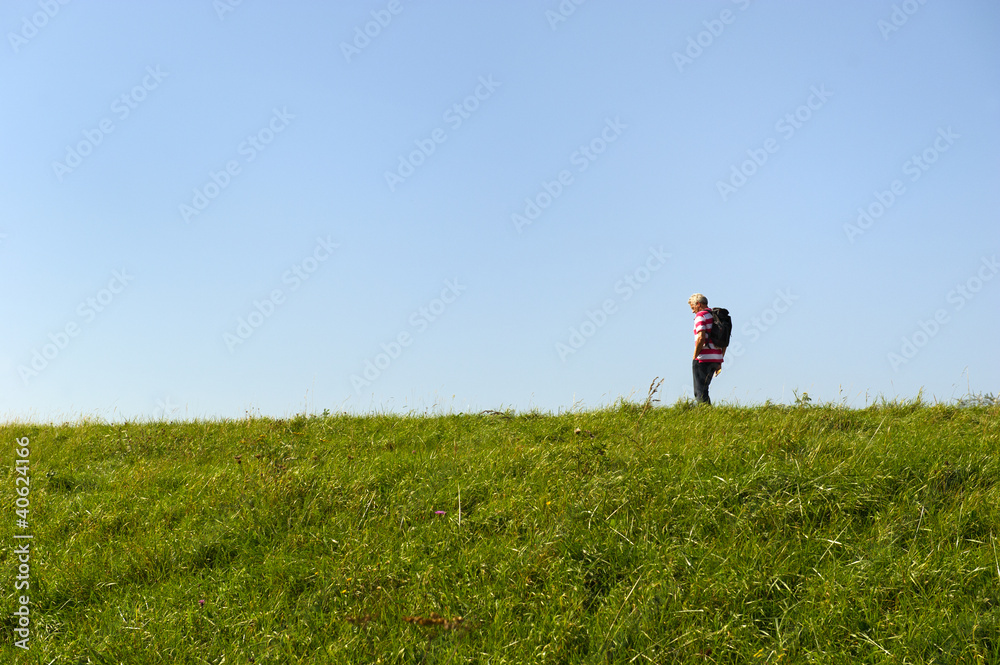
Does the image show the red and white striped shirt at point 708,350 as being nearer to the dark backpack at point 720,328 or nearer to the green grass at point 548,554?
the dark backpack at point 720,328

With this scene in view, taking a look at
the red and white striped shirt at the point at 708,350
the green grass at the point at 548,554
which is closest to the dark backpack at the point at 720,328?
the red and white striped shirt at the point at 708,350

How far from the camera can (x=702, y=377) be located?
13.2m

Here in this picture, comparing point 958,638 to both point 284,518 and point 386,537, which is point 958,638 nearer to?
point 386,537

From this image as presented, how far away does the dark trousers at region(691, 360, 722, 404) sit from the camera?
1325 cm

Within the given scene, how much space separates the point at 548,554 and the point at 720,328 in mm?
8582

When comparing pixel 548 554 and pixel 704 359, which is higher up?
pixel 704 359

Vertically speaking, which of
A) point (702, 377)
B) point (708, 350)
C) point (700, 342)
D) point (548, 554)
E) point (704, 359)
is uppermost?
point (700, 342)

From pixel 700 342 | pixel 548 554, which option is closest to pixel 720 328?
pixel 700 342

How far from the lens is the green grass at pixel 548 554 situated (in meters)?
4.88

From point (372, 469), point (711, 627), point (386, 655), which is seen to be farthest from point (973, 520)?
point (372, 469)

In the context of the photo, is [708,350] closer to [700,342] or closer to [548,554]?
[700,342]

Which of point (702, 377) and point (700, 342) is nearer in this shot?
point (700, 342)

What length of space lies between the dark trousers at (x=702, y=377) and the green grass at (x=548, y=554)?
14.0 ft

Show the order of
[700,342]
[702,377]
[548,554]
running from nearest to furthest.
→ 1. [548,554]
2. [700,342]
3. [702,377]
